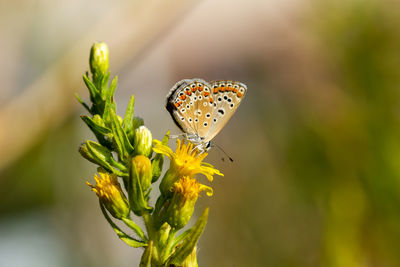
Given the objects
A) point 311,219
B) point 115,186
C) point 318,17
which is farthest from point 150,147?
point 318,17

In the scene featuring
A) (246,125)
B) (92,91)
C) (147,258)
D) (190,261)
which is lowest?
(246,125)

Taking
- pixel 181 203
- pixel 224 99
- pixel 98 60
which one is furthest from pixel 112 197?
pixel 224 99

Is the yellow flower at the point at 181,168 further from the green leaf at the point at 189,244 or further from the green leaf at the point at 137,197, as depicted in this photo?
the green leaf at the point at 189,244

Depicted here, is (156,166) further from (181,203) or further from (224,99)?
(224,99)

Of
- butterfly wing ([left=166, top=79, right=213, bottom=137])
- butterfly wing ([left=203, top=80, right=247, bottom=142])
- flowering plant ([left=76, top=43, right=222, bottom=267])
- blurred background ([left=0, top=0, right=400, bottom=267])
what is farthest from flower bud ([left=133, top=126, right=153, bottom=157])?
blurred background ([left=0, top=0, right=400, bottom=267])

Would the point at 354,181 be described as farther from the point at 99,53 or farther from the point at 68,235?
the point at 68,235

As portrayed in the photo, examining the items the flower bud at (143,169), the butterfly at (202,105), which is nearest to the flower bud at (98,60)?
the flower bud at (143,169)

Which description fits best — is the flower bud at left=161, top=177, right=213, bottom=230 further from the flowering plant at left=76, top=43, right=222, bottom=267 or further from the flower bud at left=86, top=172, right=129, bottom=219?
the flower bud at left=86, top=172, right=129, bottom=219
